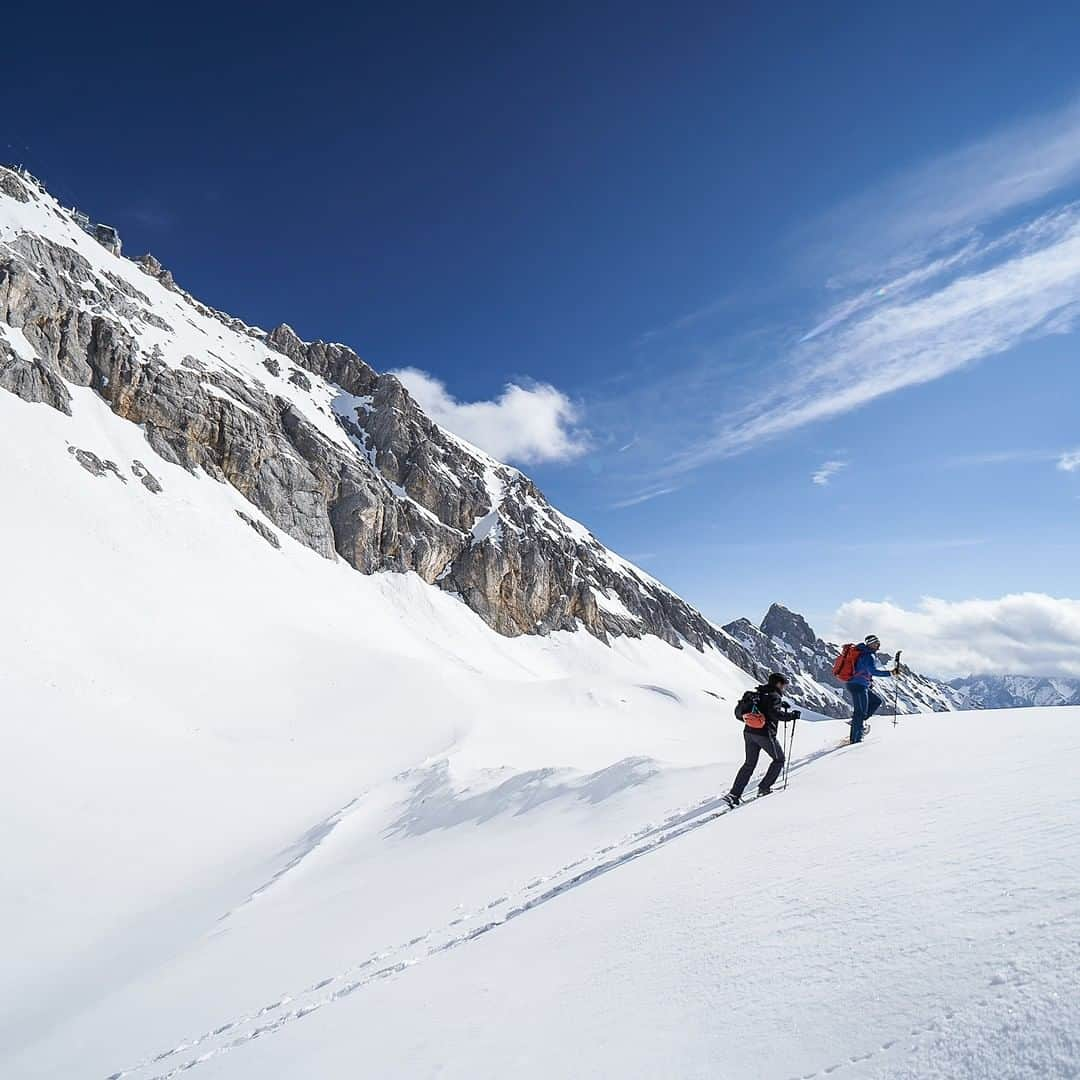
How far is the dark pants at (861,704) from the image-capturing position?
9734 millimetres

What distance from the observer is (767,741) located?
27.5 ft

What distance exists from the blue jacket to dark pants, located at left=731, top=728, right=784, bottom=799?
2516mm

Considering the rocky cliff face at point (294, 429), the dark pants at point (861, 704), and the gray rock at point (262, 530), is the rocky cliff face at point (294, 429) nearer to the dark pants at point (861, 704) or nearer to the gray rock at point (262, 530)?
the gray rock at point (262, 530)

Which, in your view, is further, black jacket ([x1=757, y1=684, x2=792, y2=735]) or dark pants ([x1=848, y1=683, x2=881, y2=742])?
dark pants ([x1=848, y1=683, x2=881, y2=742])

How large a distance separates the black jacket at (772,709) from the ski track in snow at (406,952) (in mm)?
1119

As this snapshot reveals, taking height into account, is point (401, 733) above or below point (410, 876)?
above

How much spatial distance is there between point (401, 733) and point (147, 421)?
4278 centimetres

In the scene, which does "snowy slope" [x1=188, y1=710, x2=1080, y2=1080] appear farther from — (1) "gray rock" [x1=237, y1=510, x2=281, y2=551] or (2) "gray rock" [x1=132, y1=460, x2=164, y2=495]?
(1) "gray rock" [x1=237, y1=510, x2=281, y2=551]

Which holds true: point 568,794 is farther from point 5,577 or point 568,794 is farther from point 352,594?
point 352,594

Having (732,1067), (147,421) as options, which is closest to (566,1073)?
(732,1067)

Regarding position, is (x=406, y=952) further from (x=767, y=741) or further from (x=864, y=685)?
(x=864, y=685)

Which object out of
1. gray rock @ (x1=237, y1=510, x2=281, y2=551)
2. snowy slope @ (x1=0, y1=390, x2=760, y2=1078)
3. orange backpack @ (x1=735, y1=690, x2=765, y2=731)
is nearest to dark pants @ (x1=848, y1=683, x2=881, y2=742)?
orange backpack @ (x1=735, y1=690, x2=765, y2=731)

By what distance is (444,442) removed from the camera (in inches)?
3888

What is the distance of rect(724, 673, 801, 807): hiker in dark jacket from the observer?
817 centimetres
